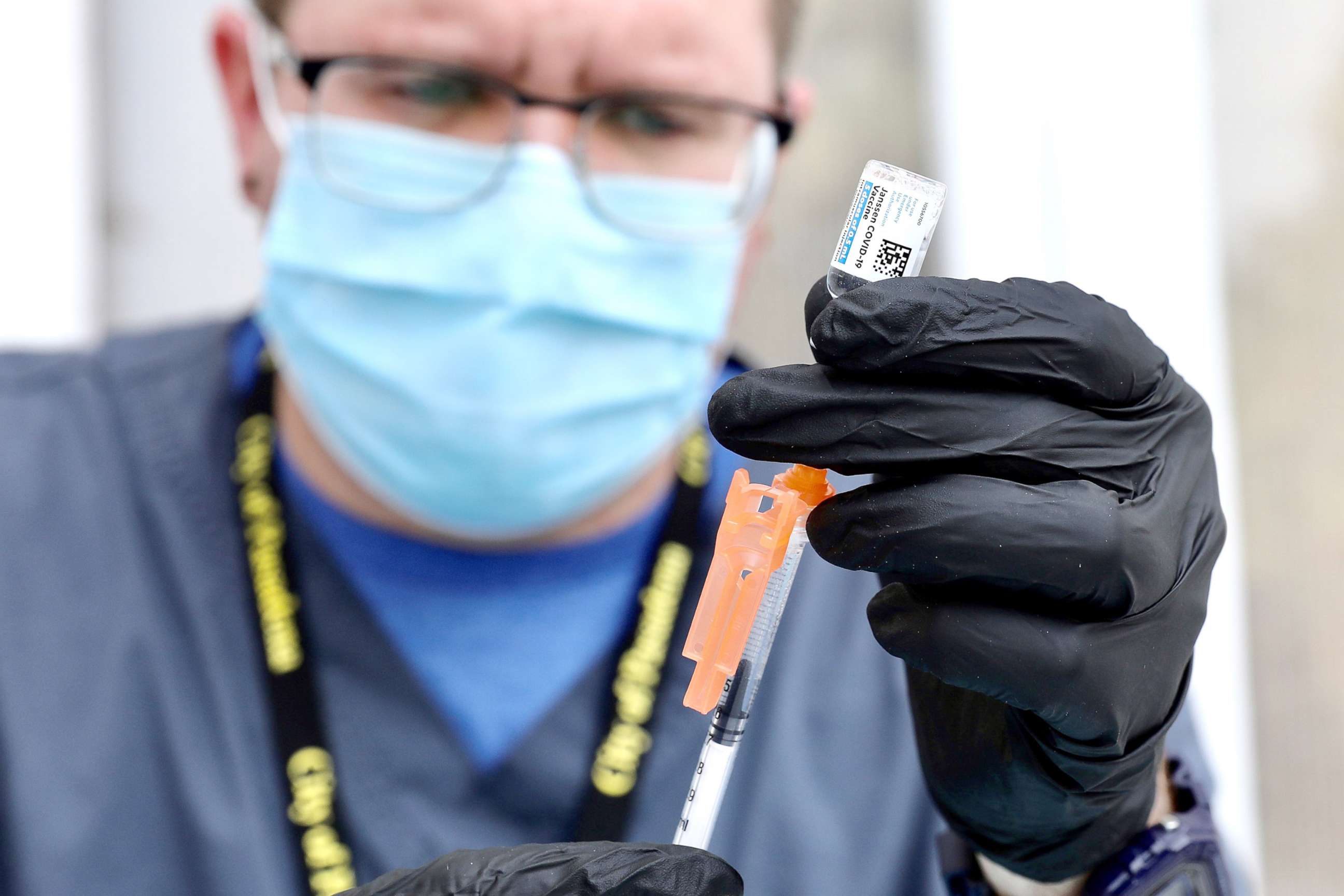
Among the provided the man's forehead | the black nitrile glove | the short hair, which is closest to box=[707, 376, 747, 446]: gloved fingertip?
the black nitrile glove

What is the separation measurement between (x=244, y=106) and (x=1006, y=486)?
1.03m

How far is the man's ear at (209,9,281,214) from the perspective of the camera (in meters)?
1.19

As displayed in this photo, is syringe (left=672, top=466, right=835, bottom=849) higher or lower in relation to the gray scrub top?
higher

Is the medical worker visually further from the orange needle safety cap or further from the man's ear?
the orange needle safety cap

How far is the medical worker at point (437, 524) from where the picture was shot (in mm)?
1015

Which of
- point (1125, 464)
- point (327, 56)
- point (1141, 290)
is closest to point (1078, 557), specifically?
point (1125, 464)

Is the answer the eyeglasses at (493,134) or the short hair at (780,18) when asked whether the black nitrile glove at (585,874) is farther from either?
the short hair at (780,18)

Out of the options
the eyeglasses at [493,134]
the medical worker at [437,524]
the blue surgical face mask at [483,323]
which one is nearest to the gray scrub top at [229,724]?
the medical worker at [437,524]

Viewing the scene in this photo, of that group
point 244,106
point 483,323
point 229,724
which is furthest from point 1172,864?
point 244,106

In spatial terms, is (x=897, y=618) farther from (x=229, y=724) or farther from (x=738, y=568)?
(x=229, y=724)

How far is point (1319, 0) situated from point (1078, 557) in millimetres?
1534

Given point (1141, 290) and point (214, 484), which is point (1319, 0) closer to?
point (1141, 290)

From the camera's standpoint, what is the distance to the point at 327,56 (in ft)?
3.49

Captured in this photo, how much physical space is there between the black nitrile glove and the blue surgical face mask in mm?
486
